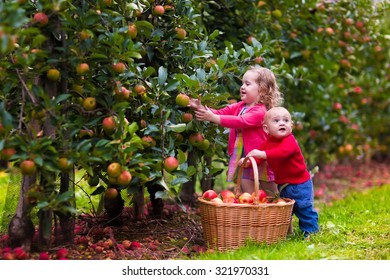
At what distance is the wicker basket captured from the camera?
3493 mm

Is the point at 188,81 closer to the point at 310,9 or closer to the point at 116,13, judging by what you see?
the point at 116,13

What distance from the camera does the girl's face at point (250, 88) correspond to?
3.91 m

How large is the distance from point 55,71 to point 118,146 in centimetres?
52

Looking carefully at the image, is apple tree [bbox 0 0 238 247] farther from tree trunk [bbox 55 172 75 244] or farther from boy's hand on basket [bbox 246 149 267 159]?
boy's hand on basket [bbox 246 149 267 159]

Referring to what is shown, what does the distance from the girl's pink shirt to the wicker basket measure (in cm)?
30

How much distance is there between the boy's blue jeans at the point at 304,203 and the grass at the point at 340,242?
7 centimetres

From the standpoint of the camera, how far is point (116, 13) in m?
3.35

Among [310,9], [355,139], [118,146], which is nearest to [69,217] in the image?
[118,146]

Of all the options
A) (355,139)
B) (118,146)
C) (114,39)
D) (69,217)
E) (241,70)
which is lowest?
(355,139)

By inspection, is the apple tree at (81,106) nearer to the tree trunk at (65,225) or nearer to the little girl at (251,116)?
the tree trunk at (65,225)

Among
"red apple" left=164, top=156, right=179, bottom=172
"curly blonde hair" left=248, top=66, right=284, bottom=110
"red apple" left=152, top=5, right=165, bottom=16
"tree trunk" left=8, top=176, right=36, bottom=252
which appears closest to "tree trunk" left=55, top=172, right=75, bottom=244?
"tree trunk" left=8, top=176, right=36, bottom=252

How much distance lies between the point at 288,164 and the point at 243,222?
1.93 ft

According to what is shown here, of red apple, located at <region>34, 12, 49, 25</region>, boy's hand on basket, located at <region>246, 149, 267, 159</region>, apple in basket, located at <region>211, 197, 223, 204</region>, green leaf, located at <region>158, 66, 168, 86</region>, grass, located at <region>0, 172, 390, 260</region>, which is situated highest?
red apple, located at <region>34, 12, 49, 25</region>

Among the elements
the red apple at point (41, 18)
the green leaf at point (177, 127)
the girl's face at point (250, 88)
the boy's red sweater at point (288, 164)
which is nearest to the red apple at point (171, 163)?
the green leaf at point (177, 127)
